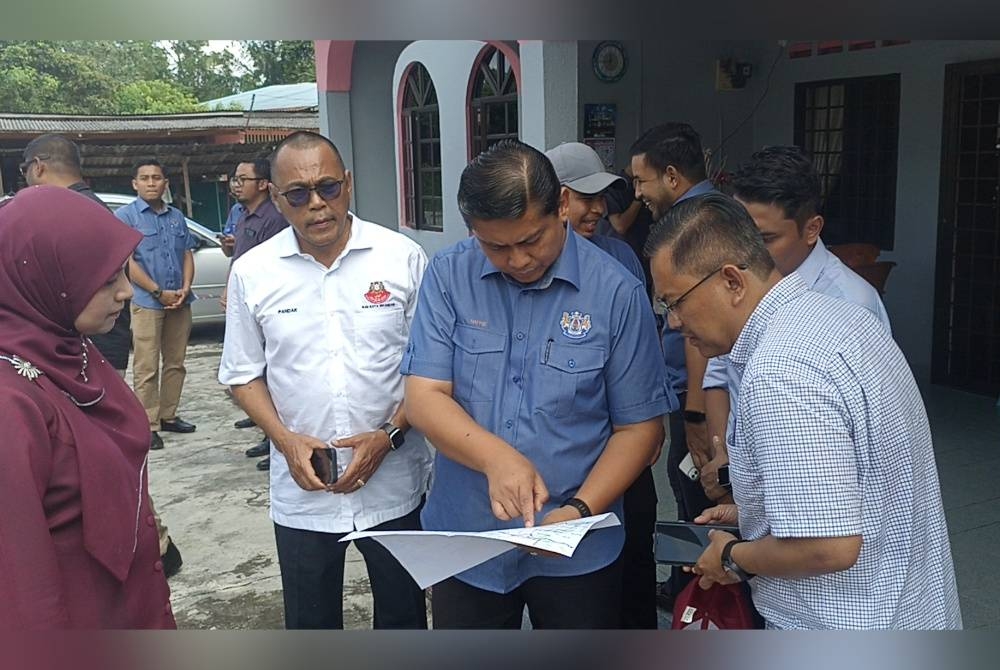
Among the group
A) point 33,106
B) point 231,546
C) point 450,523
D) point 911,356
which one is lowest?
point 231,546

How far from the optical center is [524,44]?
522 cm

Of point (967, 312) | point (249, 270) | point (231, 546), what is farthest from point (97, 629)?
point (967, 312)

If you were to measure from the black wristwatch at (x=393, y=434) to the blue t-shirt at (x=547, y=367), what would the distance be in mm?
400

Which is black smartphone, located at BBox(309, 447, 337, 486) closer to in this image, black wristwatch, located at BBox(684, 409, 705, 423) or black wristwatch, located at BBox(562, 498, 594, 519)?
black wristwatch, located at BBox(562, 498, 594, 519)

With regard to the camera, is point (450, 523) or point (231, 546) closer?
point (450, 523)

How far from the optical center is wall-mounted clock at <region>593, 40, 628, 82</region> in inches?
254

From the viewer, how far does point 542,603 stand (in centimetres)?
190

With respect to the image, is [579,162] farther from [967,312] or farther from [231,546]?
[967,312]

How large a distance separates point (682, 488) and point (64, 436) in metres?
2.00

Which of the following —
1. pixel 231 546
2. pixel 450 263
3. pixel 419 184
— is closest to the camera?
pixel 450 263

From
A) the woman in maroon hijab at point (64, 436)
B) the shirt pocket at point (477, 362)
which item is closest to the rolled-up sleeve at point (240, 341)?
the woman in maroon hijab at point (64, 436)

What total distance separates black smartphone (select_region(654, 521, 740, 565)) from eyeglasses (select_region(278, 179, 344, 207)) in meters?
1.21

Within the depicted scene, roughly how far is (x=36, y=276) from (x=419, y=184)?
390 inches

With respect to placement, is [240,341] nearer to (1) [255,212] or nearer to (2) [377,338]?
(2) [377,338]
